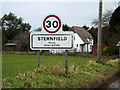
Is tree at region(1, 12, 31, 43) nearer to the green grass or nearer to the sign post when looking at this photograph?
the green grass

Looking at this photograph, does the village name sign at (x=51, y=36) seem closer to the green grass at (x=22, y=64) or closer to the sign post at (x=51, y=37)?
the sign post at (x=51, y=37)

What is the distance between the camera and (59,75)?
8.49 m

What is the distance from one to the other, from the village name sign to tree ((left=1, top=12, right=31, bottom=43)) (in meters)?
40.3

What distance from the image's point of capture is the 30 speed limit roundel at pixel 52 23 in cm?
740

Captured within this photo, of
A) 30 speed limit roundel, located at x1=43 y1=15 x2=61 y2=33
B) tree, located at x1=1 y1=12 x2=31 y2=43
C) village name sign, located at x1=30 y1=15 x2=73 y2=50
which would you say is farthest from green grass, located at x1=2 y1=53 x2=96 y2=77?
tree, located at x1=1 y1=12 x2=31 y2=43

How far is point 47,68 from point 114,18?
21.7m

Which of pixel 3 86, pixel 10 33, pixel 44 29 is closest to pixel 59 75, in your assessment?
pixel 44 29

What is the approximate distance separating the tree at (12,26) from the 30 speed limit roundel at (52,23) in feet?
133

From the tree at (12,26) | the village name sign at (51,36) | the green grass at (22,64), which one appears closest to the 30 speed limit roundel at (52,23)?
the village name sign at (51,36)

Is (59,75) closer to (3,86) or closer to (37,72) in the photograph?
(37,72)

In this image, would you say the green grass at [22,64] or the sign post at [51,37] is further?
the green grass at [22,64]

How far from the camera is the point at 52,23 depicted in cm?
741

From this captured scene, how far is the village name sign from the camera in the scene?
24.4ft

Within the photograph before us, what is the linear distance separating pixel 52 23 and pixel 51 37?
620 millimetres
